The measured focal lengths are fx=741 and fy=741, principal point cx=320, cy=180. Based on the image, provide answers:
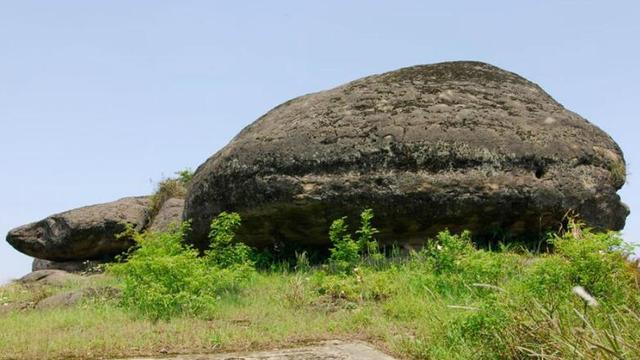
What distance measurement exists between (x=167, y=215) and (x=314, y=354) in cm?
1406

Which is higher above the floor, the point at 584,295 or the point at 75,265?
the point at 584,295

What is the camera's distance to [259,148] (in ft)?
47.0

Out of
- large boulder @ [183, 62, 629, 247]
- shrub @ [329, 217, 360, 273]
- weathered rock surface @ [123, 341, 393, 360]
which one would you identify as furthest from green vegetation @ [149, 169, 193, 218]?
weathered rock surface @ [123, 341, 393, 360]

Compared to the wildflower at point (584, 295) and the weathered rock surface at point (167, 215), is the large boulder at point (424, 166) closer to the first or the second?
the weathered rock surface at point (167, 215)

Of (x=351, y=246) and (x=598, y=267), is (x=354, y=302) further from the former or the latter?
(x=598, y=267)

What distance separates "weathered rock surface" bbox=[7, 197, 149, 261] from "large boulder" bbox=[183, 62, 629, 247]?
22.8 feet

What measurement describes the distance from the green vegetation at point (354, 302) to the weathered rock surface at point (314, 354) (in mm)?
365

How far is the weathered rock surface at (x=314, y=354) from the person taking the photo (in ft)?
23.6

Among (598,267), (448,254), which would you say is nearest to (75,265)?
(448,254)

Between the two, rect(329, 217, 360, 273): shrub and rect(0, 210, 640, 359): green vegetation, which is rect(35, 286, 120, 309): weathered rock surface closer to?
rect(0, 210, 640, 359): green vegetation

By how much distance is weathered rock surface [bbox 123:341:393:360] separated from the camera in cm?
720

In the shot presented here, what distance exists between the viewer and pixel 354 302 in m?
10.5

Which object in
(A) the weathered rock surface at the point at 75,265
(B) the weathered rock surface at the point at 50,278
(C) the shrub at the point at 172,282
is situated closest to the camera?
(C) the shrub at the point at 172,282

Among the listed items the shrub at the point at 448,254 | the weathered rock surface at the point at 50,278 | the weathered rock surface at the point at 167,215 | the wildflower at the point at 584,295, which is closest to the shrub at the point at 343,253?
the shrub at the point at 448,254
